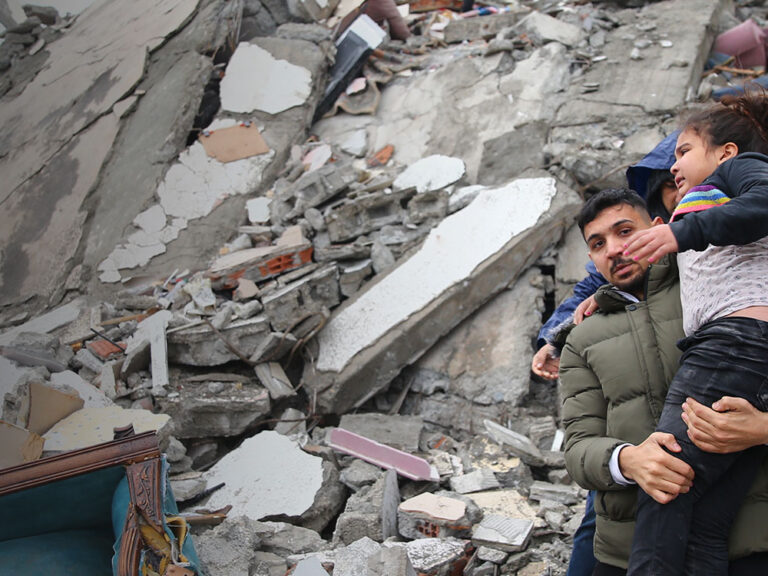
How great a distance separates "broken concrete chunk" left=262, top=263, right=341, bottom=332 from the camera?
4.07 m

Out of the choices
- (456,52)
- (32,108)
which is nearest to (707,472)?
(32,108)

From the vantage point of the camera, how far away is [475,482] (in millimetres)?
3311

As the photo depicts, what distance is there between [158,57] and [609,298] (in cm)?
504

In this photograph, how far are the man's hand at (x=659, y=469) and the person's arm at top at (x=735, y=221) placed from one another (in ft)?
1.38

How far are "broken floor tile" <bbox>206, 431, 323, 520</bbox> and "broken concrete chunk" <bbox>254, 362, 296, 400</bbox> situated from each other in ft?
1.00

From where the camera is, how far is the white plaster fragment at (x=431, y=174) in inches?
193

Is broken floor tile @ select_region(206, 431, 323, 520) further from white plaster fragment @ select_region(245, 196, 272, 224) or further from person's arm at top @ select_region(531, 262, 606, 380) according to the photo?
white plaster fragment @ select_region(245, 196, 272, 224)

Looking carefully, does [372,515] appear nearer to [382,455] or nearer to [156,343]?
[382,455]

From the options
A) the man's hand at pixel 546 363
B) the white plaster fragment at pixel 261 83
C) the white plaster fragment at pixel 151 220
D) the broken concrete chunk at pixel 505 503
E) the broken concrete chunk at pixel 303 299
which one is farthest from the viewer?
the white plaster fragment at pixel 261 83

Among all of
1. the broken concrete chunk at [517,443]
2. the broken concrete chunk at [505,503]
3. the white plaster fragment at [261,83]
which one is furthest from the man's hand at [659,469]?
the white plaster fragment at [261,83]

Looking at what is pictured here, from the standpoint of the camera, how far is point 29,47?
4410mm

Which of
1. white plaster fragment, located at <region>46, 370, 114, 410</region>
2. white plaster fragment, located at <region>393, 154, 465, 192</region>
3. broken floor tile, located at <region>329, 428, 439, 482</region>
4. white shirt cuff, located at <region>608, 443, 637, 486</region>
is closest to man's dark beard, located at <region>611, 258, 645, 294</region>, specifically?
white shirt cuff, located at <region>608, 443, 637, 486</region>

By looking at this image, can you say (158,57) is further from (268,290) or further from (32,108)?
(268,290)

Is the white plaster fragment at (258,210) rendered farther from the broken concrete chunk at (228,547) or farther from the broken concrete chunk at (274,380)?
the broken concrete chunk at (228,547)
